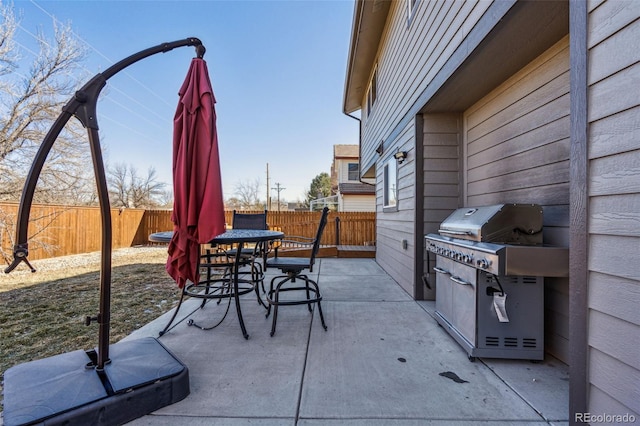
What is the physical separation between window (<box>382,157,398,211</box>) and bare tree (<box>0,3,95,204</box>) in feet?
25.3

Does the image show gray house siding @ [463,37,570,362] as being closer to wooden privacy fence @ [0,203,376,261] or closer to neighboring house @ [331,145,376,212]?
wooden privacy fence @ [0,203,376,261]

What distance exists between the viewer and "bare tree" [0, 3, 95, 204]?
6105 mm

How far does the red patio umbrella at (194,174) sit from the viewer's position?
72.4 inches

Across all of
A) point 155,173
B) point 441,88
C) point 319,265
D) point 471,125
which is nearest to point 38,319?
point 319,265

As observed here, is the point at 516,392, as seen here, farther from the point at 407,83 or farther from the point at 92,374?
the point at 407,83

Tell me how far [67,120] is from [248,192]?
26.8m

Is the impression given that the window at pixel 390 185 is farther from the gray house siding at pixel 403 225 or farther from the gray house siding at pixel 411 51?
the gray house siding at pixel 411 51

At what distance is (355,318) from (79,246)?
8.75 meters

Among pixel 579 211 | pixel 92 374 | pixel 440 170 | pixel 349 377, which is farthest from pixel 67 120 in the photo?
pixel 440 170

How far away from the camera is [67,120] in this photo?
4.80 feet

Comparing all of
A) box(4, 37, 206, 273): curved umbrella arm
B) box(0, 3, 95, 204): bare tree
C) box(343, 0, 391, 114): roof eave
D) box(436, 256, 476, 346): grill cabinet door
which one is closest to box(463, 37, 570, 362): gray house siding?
box(436, 256, 476, 346): grill cabinet door

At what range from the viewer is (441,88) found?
108 inches

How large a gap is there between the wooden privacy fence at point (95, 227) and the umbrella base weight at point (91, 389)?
5.47 metres

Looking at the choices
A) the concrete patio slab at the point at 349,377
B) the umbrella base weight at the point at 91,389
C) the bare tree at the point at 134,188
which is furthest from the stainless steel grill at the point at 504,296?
the bare tree at the point at 134,188
